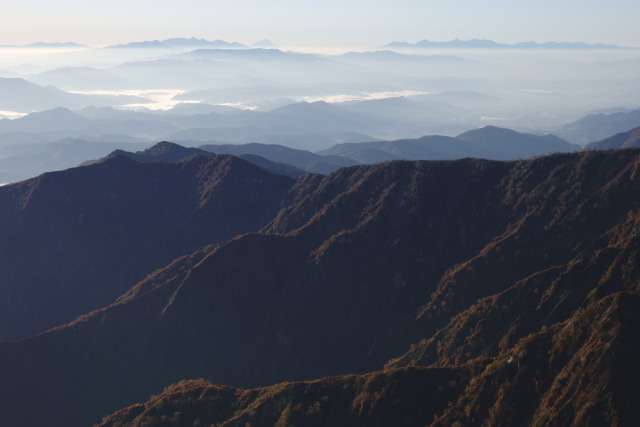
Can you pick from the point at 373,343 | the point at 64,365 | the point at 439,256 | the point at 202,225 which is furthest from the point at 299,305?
the point at 202,225

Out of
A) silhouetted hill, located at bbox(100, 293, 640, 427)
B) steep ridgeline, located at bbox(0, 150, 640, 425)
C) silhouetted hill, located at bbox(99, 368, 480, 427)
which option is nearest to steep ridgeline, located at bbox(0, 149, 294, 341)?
steep ridgeline, located at bbox(0, 150, 640, 425)

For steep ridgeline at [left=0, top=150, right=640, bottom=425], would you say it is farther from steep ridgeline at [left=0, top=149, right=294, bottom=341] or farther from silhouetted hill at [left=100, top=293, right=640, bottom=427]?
steep ridgeline at [left=0, top=149, right=294, bottom=341]

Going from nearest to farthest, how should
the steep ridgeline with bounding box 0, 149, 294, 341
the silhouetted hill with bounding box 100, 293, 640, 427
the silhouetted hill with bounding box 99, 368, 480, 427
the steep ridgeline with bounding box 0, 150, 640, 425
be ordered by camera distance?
the silhouetted hill with bounding box 100, 293, 640, 427 < the silhouetted hill with bounding box 99, 368, 480, 427 < the steep ridgeline with bounding box 0, 150, 640, 425 < the steep ridgeline with bounding box 0, 149, 294, 341

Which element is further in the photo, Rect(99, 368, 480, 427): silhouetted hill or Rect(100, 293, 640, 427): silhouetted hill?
Rect(99, 368, 480, 427): silhouetted hill

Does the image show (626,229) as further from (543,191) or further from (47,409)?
(47,409)

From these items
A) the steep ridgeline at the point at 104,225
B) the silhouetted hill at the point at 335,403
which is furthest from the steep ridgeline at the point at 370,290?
the steep ridgeline at the point at 104,225

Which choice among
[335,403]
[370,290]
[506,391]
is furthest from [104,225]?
[506,391]
